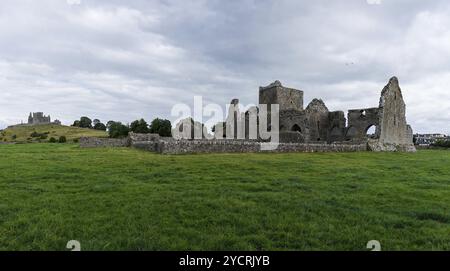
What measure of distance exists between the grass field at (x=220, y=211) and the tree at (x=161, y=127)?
58.5m

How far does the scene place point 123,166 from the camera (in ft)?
47.8

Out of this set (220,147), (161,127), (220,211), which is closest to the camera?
(220,211)

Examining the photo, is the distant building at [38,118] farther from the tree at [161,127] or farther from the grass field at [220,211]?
the grass field at [220,211]

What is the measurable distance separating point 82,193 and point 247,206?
477cm

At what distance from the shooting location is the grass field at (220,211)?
5363 mm

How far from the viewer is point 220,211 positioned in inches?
277

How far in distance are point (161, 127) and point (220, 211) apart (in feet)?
217

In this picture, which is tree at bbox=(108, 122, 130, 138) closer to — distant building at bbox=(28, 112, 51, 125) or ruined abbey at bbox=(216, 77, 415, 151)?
ruined abbey at bbox=(216, 77, 415, 151)

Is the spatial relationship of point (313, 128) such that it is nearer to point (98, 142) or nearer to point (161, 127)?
point (98, 142)

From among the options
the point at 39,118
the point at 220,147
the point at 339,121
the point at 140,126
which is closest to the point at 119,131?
the point at 140,126

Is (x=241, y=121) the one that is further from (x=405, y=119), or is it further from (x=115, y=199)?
(x=115, y=199)

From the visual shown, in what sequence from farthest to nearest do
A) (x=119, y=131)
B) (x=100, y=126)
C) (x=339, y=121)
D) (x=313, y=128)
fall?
(x=100, y=126) < (x=119, y=131) < (x=339, y=121) < (x=313, y=128)
